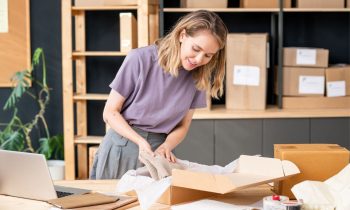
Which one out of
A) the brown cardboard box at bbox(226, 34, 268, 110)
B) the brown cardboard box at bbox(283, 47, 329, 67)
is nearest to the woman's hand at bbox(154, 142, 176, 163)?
the brown cardboard box at bbox(226, 34, 268, 110)

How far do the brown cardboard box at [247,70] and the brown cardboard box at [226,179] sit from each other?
2230 mm

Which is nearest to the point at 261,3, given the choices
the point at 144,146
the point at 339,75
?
the point at 339,75

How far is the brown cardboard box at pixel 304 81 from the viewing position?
15.1ft

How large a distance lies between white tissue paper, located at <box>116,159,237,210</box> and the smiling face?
427 mm

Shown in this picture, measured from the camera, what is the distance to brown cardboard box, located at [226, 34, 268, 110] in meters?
4.53

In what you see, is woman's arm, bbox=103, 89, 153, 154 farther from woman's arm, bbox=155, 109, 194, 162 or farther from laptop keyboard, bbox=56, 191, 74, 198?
laptop keyboard, bbox=56, 191, 74, 198

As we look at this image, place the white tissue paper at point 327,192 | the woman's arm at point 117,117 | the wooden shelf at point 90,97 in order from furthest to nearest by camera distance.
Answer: the wooden shelf at point 90,97, the woman's arm at point 117,117, the white tissue paper at point 327,192

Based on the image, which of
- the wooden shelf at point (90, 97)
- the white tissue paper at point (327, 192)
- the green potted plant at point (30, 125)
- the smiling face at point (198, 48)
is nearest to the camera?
the white tissue paper at point (327, 192)

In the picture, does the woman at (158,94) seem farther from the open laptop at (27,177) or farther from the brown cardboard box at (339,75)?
the brown cardboard box at (339,75)

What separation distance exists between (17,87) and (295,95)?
211 cm

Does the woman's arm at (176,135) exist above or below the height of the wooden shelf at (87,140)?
above

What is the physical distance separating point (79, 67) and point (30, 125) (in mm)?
599

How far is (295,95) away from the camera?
465 cm

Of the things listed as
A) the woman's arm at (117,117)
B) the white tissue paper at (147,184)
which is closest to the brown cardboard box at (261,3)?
the woman's arm at (117,117)
